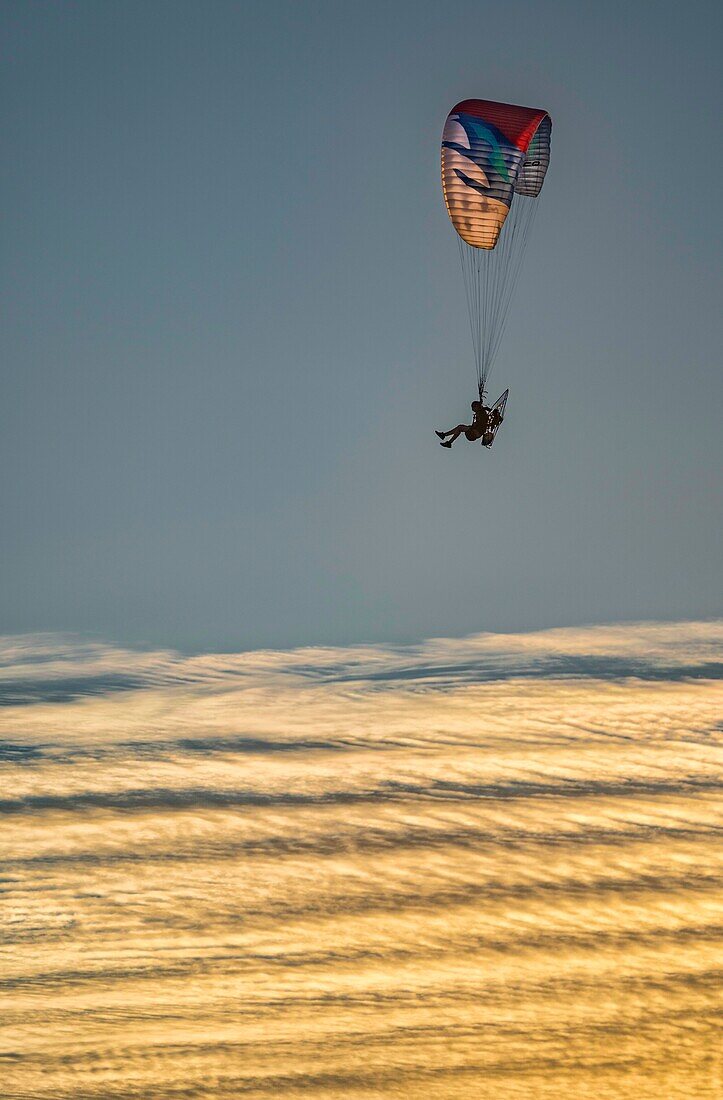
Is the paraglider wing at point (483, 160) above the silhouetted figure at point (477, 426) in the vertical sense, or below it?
above

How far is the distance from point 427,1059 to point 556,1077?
6.80m

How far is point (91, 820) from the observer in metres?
83.5

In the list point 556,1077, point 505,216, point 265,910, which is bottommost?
point 556,1077

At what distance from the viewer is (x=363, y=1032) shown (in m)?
58.1

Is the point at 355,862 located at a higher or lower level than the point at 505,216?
lower

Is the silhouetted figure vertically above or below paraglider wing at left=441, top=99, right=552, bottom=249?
below

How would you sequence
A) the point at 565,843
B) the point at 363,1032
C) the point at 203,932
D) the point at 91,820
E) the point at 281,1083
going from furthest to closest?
the point at 91,820
the point at 565,843
the point at 203,932
the point at 363,1032
the point at 281,1083

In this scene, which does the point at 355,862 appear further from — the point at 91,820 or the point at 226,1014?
the point at 91,820

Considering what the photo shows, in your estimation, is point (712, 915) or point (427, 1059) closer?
point (427, 1059)

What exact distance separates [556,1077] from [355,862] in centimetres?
2418

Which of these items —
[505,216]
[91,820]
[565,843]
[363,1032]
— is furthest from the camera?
[91,820]

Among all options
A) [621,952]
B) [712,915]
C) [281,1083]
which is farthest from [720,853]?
[281,1083]

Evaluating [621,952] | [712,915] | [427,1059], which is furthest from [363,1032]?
[712,915]

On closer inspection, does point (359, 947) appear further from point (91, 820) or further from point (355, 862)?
point (91, 820)
